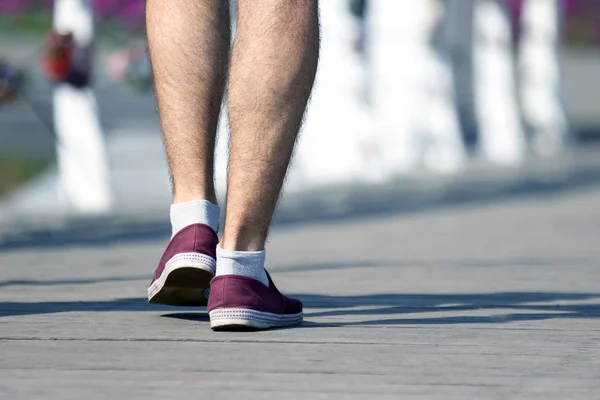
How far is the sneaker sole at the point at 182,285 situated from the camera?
2.72 m

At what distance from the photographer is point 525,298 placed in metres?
3.23

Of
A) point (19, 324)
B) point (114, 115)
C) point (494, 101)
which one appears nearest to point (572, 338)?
point (19, 324)

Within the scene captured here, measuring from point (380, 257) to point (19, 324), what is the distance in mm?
1884

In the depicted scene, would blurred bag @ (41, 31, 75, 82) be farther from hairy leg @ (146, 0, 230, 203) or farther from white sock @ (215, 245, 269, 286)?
white sock @ (215, 245, 269, 286)

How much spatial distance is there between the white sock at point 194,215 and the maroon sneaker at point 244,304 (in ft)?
0.63

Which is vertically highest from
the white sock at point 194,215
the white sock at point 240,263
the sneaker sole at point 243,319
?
the white sock at point 194,215

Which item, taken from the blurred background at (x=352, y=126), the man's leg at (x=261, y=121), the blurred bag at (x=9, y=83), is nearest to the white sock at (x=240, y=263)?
the man's leg at (x=261, y=121)

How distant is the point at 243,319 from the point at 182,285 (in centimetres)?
21

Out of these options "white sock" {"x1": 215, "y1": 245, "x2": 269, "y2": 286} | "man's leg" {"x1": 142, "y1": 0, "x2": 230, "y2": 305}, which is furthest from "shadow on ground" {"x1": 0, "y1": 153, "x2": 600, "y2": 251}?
"white sock" {"x1": 215, "y1": 245, "x2": 269, "y2": 286}

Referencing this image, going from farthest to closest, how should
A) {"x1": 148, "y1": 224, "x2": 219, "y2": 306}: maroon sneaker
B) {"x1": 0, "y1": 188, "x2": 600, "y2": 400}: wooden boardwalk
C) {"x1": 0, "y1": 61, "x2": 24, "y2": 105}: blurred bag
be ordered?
{"x1": 0, "y1": 61, "x2": 24, "y2": 105}: blurred bag < {"x1": 148, "y1": 224, "x2": 219, "y2": 306}: maroon sneaker < {"x1": 0, "y1": 188, "x2": 600, "y2": 400}: wooden boardwalk

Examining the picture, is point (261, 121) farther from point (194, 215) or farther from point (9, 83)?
point (9, 83)

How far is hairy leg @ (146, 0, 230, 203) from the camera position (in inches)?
112

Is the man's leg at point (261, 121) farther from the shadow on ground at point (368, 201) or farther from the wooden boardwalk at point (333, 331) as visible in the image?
the shadow on ground at point (368, 201)

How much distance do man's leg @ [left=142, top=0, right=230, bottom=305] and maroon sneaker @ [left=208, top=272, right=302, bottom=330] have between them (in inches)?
8.0
